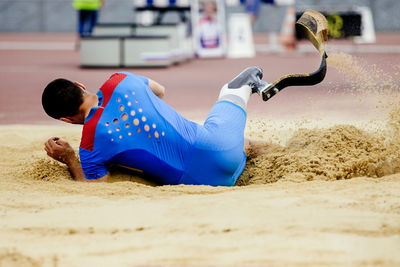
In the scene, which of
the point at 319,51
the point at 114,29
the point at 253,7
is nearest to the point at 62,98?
the point at 319,51

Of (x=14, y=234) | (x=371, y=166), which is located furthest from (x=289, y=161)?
(x=14, y=234)

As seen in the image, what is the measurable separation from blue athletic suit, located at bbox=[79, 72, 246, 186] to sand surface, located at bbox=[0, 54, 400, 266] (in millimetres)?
153

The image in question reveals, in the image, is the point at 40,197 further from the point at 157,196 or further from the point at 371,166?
the point at 371,166

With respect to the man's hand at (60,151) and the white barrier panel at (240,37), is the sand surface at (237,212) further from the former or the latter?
the white barrier panel at (240,37)

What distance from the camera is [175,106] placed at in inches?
297

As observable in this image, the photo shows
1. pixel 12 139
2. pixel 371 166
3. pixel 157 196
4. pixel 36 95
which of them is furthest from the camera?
pixel 36 95

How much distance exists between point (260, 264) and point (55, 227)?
1.06m

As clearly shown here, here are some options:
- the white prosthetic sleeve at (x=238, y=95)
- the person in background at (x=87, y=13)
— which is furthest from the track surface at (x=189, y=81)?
the white prosthetic sleeve at (x=238, y=95)

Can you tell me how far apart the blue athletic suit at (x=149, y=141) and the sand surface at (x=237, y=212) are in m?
0.15

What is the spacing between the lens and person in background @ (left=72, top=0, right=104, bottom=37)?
50.2 feet

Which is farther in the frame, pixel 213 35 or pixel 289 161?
pixel 213 35

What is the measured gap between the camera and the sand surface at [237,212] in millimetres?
2354

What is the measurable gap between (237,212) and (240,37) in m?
13.3

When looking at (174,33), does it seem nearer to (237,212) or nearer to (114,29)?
(114,29)
